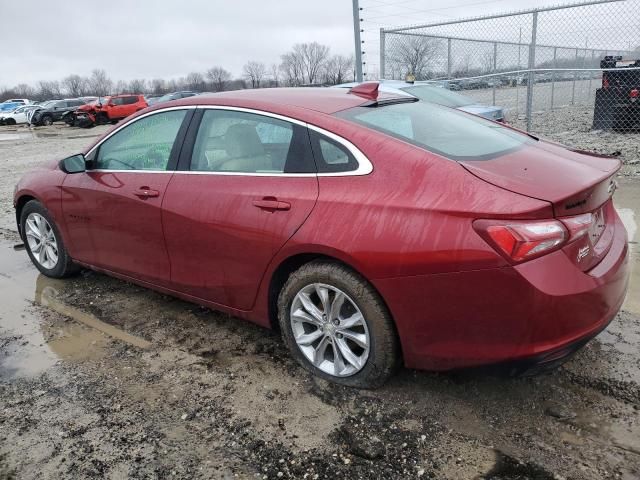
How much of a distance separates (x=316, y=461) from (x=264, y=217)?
4.08 ft

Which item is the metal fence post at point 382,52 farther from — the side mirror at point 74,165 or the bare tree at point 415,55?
the side mirror at point 74,165

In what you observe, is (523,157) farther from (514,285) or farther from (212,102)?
(212,102)

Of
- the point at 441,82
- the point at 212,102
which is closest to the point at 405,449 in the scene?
the point at 212,102

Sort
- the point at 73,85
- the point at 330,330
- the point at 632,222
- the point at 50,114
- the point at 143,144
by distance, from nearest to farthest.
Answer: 1. the point at 330,330
2. the point at 143,144
3. the point at 632,222
4. the point at 50,114
5. the point at 73,85

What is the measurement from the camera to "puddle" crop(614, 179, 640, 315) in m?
3.74

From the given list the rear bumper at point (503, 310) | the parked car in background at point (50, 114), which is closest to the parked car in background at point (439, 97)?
the rear bumper at point (503, 310)

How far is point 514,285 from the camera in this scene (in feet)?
7.31

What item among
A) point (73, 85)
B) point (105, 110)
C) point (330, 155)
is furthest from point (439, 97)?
point (73, 85)

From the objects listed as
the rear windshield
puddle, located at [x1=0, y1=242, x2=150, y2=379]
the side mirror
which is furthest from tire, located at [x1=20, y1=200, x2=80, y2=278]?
the rear windshield

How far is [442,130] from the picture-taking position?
305 cm

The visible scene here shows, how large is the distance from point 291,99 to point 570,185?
5.30 ft

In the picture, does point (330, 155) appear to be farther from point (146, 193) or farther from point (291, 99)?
point (146, 193)

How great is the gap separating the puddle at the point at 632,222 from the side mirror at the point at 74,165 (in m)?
3.92

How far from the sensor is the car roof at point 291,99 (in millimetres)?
3111
